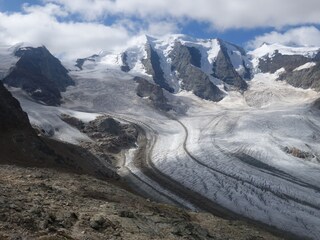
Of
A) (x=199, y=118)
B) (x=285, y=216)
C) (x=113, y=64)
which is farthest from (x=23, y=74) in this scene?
(x=285, y=216)

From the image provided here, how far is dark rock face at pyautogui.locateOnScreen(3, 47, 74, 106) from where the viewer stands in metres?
122

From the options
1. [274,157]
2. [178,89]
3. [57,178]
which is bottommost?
[178,89]

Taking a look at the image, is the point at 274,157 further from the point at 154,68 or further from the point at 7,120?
the point at 154,68

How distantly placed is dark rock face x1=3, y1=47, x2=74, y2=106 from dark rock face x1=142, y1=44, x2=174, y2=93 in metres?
31.7

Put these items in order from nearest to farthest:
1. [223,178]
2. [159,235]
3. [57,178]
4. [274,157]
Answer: [159,235], [57,178], [223,178], [274,157]

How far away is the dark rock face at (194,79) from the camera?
169250 millimetres

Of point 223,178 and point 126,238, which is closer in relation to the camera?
point 126,238

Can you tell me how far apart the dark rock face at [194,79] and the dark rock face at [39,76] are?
135ft

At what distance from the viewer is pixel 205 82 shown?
175 meters

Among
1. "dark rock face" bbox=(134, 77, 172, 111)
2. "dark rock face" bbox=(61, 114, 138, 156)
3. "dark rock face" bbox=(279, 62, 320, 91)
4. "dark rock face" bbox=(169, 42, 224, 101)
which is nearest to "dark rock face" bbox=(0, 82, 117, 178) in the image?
"dark rock face" bbox=(61, 114, 138, 156)

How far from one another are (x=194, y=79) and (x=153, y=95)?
45618mm

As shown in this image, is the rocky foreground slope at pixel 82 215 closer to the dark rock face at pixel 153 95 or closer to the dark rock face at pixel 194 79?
the dark rock face at pixel 153 95

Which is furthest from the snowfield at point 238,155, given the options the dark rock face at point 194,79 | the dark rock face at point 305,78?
the dark rock face at point 305,78

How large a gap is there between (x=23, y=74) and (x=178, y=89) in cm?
6276
